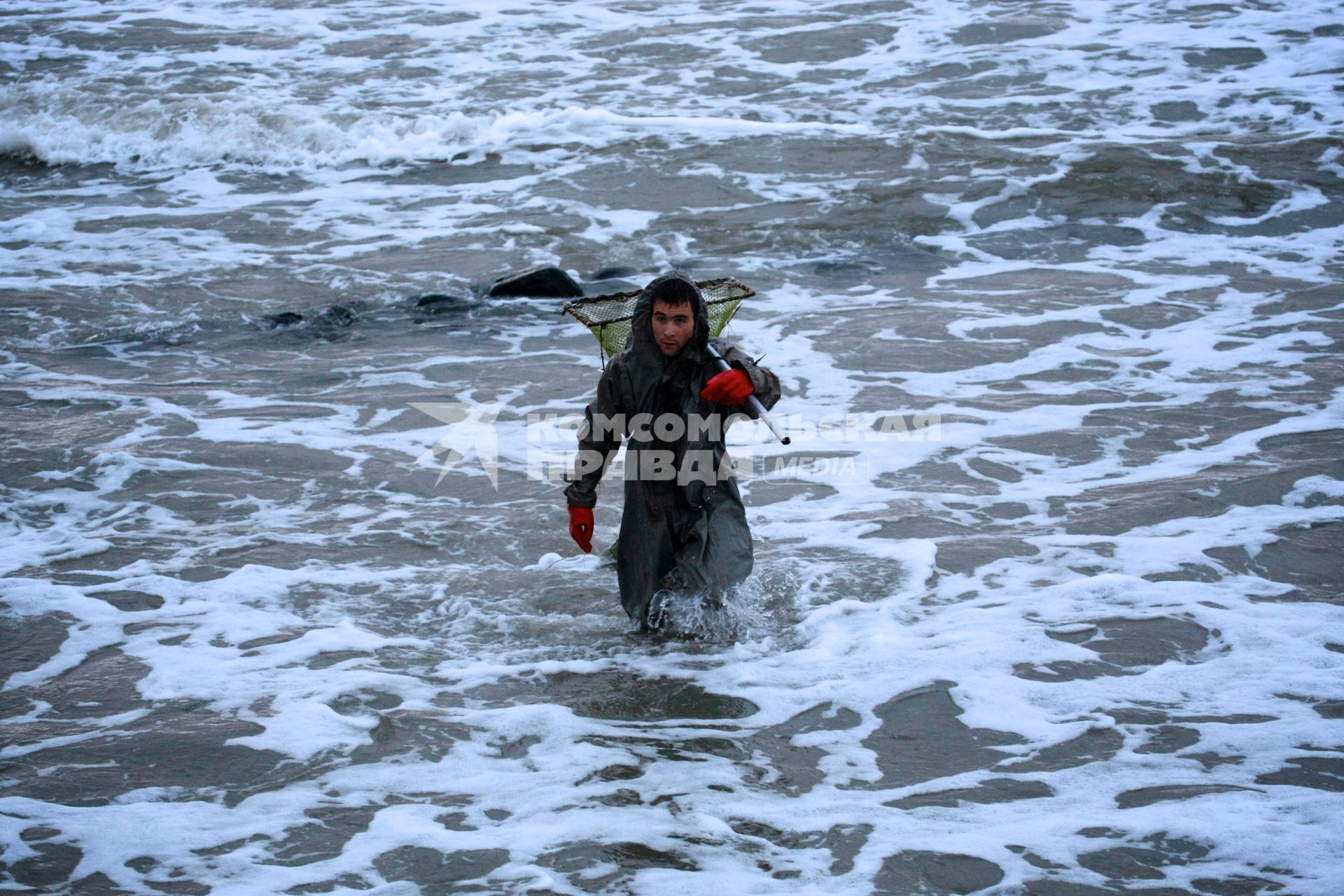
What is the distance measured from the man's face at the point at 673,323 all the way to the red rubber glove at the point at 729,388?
0.95 ft

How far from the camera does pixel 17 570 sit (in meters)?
5.45

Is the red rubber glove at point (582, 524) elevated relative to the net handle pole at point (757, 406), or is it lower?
lower

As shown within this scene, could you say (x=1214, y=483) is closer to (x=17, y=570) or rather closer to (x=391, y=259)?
(x=17, y=570)

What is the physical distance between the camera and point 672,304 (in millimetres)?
4484

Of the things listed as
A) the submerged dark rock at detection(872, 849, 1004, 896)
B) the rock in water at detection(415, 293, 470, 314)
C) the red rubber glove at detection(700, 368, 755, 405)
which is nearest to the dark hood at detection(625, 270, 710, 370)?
the red rubber glove at detection(700, 368, 755, 405)

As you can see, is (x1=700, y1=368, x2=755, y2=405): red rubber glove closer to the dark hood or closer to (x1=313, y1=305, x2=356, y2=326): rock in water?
the dark hood

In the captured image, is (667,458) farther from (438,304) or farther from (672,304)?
(438,304)

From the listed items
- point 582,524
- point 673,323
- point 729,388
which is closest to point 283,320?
point 582,524

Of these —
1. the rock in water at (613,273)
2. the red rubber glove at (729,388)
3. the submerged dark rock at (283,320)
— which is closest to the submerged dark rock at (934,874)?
Answer: the red rubber glove at (729,388)

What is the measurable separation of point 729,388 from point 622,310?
0.81 metres

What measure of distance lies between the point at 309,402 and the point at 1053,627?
4.69 meters

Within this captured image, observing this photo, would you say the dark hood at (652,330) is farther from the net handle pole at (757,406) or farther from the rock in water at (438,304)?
the rock in water at (438,304)

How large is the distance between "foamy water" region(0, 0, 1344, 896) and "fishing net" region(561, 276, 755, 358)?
43.2 inches

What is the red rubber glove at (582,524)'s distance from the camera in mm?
4637
